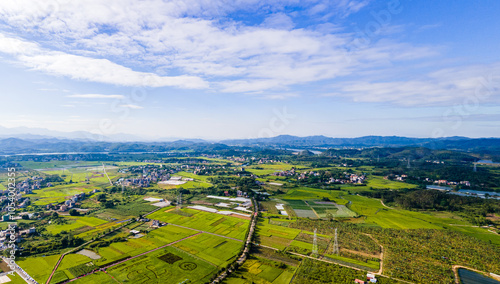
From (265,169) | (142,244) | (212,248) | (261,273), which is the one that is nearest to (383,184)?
(265,169)

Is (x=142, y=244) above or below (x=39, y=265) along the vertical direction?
below

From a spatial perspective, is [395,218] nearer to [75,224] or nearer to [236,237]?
[236,237]

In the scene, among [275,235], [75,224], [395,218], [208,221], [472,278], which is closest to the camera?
[472,278]

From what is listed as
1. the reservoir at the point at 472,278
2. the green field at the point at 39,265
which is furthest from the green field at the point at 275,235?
the green field at the point at 39,265

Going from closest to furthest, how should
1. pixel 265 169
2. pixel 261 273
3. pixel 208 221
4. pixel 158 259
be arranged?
pixel 261 273 → pixel 158 259 → pixel 208 221 → pixel 265 169

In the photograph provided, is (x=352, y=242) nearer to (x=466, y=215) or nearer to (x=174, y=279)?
(x=174, y=279)

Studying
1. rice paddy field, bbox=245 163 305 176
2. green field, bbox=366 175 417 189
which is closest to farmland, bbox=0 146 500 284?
green field, bbox=366 175 417 189

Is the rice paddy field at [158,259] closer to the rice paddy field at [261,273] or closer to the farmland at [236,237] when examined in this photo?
the farmland at [236,237]

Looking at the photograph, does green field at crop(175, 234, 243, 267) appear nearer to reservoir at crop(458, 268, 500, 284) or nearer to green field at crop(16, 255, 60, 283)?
green field at crop(16, 255, 60, 283)

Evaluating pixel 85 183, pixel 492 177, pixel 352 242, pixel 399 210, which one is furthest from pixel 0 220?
pixel 492 177
